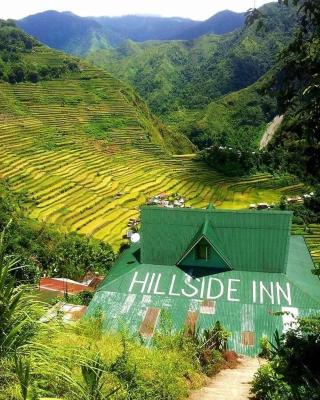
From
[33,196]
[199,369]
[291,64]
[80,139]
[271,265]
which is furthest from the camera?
[80,139]

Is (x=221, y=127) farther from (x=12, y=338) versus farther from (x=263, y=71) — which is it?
(x=12, y=338)

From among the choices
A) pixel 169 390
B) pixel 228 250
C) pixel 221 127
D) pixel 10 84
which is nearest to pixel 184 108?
pixel 221 127

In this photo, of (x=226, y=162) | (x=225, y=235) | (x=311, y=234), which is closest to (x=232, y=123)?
(x=226, y=162)

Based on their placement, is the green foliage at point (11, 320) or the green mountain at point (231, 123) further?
the green mountain at point (231, 123)

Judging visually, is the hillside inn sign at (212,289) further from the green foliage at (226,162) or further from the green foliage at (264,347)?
the green foliage at (226,162)

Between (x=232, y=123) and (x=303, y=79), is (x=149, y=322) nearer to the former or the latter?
(x=303, y=79)

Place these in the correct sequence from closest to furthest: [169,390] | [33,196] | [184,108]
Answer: [169,390]
[33,196]
[184,108]

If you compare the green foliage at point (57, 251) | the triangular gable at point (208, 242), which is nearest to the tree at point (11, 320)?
the triangular gable at point (208, 242)
